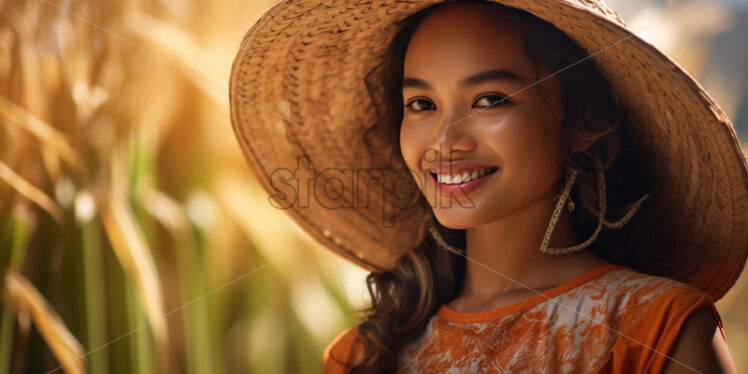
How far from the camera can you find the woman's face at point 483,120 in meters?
0.73

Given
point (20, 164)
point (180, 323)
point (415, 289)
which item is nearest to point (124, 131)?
point (20, 164)

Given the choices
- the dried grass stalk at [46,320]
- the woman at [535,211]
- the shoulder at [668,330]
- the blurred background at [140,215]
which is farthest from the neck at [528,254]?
the dried grass stalk at [46,320]

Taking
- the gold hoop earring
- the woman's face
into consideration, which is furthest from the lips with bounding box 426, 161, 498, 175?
the gold hoop earring

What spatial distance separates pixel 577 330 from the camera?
71 cm

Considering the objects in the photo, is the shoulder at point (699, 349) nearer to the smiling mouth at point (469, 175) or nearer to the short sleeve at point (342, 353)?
the smiling mouth at point (469, 175)

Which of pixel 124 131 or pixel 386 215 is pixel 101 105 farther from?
pixel 386 215

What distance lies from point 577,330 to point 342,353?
329 mm

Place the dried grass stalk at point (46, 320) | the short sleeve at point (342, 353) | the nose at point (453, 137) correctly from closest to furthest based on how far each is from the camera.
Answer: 1. the nose at point (453, 137)
2. the short sleeve at point (342, 353)
3. the dried grass stalk at point (46, 320)

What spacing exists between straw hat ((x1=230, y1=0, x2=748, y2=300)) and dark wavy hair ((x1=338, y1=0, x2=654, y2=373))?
17mm

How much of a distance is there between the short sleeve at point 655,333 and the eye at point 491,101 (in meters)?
0.25

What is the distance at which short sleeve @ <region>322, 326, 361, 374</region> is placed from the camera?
35.7 inches

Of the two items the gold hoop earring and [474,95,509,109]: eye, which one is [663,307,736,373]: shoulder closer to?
the gold hoop earring

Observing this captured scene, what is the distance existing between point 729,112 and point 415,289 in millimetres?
560

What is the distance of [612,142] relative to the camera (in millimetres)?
795
